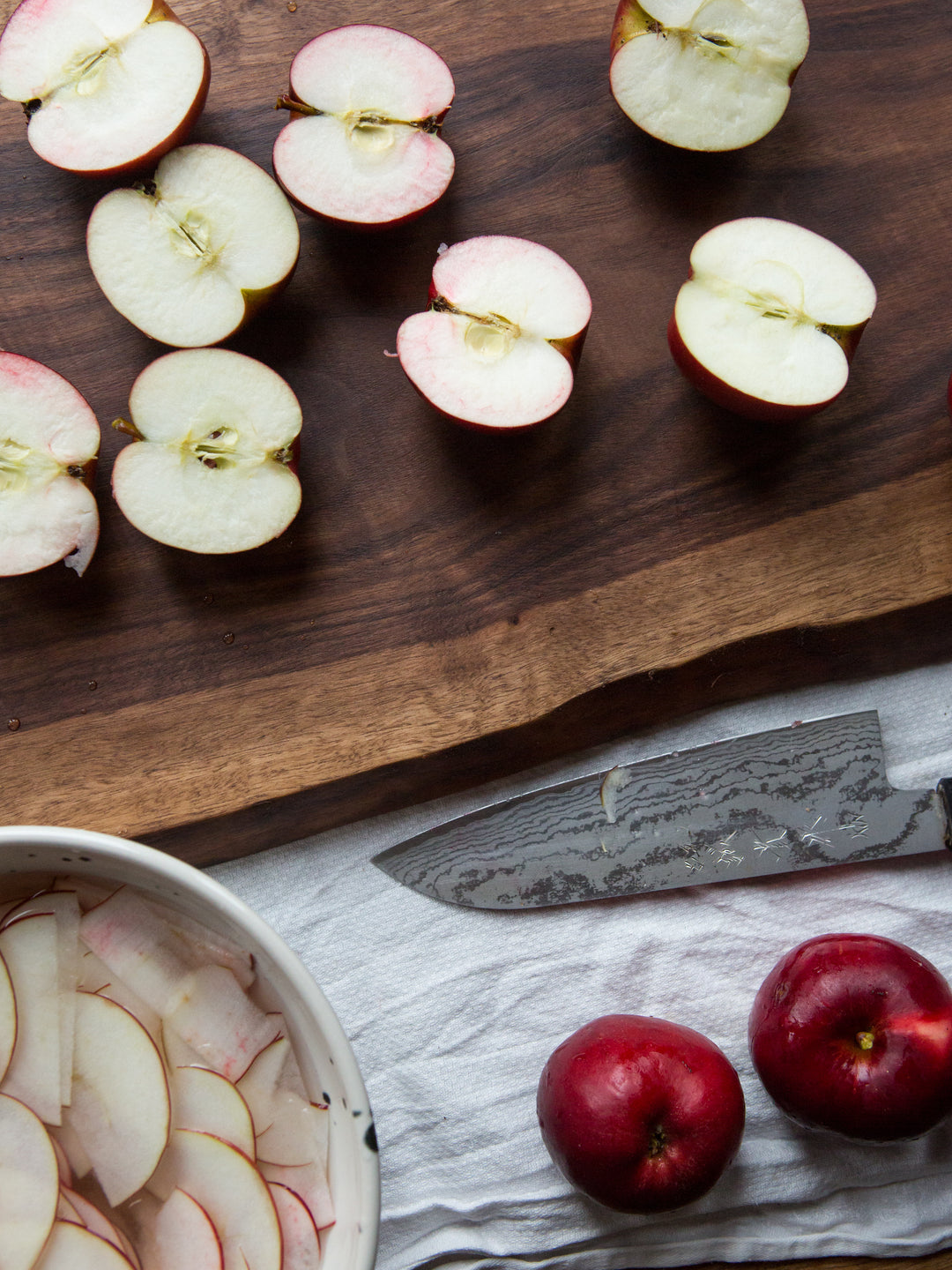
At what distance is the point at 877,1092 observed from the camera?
2.91ft

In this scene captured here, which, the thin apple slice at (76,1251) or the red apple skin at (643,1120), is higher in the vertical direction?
the thin apple slice at (76,1251)

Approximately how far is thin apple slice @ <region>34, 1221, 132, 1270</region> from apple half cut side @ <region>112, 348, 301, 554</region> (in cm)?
55

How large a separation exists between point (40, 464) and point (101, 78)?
356mm

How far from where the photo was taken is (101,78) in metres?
0.93

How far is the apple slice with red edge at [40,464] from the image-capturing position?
92cm

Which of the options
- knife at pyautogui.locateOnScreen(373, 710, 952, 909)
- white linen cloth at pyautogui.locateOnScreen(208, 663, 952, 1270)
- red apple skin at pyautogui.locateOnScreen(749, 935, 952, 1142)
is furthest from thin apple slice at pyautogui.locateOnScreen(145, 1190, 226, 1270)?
red apple skin at pyautogui.locateOnScreen(749, 935, 952, 1142)

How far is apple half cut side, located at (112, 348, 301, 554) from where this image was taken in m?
0.92

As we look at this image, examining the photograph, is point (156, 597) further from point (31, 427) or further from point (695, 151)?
point (695, 151)

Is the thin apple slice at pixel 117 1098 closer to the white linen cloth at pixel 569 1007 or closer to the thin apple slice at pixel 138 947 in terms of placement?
the thin apple slice at pixel 138 947

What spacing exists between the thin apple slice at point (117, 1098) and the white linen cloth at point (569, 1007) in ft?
0.66

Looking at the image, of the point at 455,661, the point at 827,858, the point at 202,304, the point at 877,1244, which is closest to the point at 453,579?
the point at 455,661

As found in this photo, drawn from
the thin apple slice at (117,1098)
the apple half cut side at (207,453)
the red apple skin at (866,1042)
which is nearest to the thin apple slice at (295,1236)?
the thin apple slice at (117,1098)

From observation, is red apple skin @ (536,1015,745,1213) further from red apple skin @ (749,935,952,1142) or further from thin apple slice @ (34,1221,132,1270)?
thin apple slice @ (34,1221,132,1270)

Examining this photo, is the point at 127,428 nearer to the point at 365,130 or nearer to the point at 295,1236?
the point at 365,130
